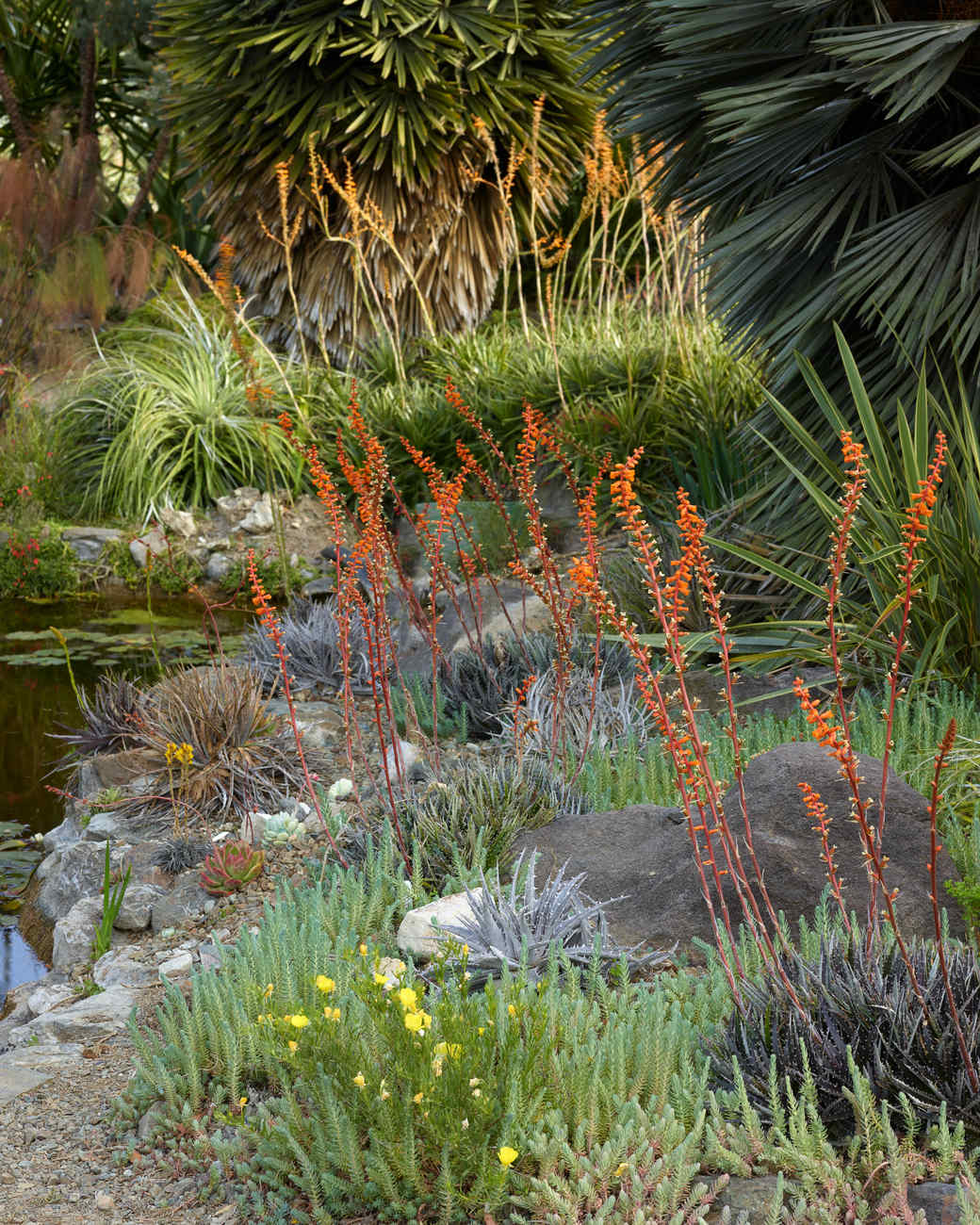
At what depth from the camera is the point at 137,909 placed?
3705 mm

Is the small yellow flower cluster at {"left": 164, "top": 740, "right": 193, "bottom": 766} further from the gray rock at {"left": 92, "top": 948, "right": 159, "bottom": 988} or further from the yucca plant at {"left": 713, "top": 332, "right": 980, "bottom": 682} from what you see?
the yucca plant at {"left": 713, "top": 332, "right": 980, "bottom": 682}

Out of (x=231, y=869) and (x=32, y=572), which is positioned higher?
(x=32, y=572)

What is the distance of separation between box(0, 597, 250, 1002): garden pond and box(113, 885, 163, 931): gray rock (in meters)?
0.31

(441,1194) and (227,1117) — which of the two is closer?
(441,1194)

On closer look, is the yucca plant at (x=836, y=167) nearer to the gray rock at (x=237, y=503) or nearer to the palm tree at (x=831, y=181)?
the palm tree at (x=831, y=181)

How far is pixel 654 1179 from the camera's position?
195 cm

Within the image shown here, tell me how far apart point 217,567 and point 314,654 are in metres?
2.93

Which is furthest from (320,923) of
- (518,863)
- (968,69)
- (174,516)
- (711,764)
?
(174,516)

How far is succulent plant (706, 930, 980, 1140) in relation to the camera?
2.04 metres

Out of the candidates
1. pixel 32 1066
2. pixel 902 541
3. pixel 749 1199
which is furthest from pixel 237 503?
pixel 749 1199

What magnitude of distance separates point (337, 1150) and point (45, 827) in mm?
3047

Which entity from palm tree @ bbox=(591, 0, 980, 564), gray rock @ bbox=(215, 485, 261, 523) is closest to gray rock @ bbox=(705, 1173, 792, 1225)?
palm tree @ bbox=(591, 0, 980, 564)

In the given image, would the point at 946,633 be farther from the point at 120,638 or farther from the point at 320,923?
the point at 120,638

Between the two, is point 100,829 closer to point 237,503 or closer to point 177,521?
point 177,521
